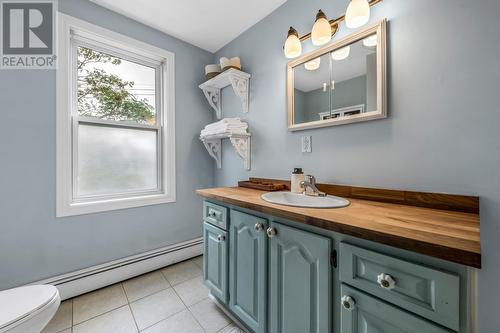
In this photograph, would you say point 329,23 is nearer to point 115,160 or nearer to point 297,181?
point 297,181

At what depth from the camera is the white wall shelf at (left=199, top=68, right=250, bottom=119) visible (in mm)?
1864

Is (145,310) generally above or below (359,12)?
below

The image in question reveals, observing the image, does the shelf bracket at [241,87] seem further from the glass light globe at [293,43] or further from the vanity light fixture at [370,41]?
the vanity light fixture at [370,41]

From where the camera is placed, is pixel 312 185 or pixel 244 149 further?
pixel 244 149

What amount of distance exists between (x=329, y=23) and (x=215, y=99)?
56.0 inches

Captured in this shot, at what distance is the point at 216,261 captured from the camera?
4.59ft

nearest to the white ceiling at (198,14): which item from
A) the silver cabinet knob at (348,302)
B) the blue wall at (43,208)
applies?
the blue wall at (43,208)

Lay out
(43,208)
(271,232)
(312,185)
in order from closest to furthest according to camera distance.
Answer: (271,232), (312,185), (43,208)

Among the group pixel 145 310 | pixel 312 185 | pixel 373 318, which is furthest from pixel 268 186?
pixel 145 310

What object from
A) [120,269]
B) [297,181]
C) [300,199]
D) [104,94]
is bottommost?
[120,269]

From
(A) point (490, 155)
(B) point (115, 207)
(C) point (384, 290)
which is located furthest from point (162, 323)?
(A) point (490, 155)

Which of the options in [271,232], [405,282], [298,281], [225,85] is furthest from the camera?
[225,85]

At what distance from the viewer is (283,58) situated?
5.37 ft

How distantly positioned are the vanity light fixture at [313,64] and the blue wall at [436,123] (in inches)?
5.0
